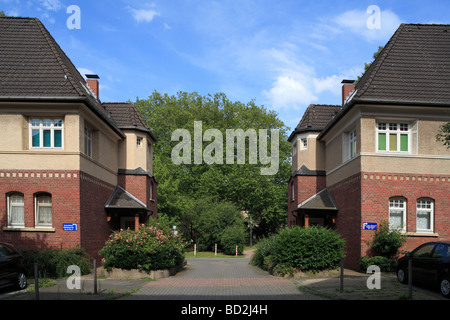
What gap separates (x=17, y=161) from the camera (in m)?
18.0

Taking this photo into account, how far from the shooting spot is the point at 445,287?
1112 centimetres

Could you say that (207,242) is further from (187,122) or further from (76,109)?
(76,109)

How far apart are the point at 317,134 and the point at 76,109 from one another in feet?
53.1

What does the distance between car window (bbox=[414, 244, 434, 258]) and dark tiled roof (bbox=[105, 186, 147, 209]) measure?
14866mm

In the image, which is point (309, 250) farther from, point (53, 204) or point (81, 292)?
point (53, 204)

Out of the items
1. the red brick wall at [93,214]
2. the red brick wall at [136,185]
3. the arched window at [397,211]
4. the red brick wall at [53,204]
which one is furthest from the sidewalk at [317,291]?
the red brick wall at [136,185]

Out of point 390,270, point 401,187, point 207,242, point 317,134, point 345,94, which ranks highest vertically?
point 345,94

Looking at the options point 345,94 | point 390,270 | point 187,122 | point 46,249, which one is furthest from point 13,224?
point 187,122

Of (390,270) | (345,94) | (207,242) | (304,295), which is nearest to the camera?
(304,295)

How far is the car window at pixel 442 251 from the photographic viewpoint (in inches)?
458

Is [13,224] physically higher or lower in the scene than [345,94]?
lower

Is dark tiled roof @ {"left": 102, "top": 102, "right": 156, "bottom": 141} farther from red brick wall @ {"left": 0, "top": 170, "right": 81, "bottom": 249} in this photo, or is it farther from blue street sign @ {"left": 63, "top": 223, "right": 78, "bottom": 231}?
blue street sign @ {"left": 63, "top": 223, "right": 78, "bottom": 231}

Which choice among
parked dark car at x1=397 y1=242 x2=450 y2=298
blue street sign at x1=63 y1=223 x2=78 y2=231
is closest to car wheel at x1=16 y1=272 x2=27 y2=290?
blue street sign at x1=63 y1=223 x2=78 y2=231

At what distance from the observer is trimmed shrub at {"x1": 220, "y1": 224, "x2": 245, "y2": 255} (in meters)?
39.6
